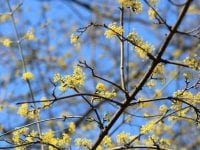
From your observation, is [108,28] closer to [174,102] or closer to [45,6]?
[174,102]

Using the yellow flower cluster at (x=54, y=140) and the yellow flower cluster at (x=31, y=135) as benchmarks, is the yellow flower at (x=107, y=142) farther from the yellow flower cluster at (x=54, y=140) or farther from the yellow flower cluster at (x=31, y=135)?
the yellow flower cluster at (x=31, y=135)

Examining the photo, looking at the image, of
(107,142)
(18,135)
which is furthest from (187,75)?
→ (18,135)

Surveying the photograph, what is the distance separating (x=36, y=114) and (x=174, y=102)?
658 millimetres

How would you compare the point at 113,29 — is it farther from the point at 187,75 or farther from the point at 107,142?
the point at 107,142

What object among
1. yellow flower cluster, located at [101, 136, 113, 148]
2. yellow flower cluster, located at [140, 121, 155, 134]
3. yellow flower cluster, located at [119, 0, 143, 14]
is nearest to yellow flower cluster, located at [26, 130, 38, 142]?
yellow flower cluster, located at [101, 136, 113, 148]

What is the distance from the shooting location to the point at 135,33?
2340 millimetres

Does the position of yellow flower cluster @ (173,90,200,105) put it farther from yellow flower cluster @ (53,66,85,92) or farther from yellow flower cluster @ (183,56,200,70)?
yellow flower cluster @ (53,66,85,92)

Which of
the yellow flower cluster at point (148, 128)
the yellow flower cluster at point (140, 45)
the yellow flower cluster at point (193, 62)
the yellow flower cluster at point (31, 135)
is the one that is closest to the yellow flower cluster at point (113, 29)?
the yellow flower cluster at point (140, 45)


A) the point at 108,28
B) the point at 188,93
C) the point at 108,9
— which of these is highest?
the point at 108,9

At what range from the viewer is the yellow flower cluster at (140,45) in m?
2.29

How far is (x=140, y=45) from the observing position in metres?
2.32

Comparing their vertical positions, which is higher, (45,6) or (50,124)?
(45,6)

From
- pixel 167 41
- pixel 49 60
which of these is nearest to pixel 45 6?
pixel 49 60

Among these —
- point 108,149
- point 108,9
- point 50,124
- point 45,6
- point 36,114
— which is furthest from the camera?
point 108,9
